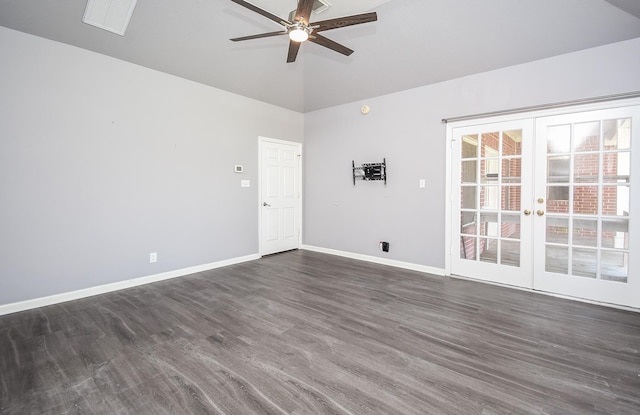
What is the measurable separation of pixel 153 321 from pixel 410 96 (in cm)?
442

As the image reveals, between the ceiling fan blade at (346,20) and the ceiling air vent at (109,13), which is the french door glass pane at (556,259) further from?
the ceiling air vent at (109,13)

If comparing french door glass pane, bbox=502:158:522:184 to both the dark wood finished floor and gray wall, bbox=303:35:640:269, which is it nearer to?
gray wall, bbox=303:35:640:269

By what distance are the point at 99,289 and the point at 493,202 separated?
16.6ft

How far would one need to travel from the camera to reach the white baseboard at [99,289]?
295cm

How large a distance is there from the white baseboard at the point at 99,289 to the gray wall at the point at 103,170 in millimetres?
57

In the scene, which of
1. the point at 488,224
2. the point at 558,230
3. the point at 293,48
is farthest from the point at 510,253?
the point at 293,48

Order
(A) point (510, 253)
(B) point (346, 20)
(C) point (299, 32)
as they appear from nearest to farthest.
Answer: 1. (B) point (346, 20)
2. (C) point (299, 32)
3. (A) point (510, 253)

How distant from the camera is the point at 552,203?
3.43m

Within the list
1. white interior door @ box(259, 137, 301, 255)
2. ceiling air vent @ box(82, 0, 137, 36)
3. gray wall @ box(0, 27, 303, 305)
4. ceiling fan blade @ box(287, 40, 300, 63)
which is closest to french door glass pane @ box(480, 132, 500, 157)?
ceiling fan blade @ box(287, 40, 300, 63)

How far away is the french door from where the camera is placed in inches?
120

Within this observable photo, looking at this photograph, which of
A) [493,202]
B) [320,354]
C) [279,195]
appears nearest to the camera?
[320,354]

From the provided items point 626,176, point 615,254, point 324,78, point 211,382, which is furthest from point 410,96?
point 211,382

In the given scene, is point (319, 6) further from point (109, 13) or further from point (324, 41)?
point (109, 13)

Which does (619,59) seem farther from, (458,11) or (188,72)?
(188,72)
